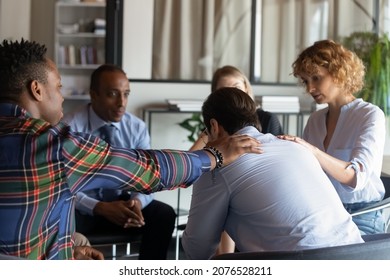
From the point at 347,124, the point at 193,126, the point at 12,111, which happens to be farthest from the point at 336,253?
the point at 193,126

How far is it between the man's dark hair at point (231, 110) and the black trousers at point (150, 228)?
1289 mm

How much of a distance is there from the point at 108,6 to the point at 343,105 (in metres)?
2.78

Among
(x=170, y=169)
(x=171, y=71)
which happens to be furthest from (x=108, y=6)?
(x=170, y=169)

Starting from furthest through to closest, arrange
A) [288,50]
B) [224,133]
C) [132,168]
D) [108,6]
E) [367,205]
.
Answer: [288,50], [108,6], [367,205], [224,133], [132,168]

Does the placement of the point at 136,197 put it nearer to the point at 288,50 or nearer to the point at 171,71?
the point at 171,71

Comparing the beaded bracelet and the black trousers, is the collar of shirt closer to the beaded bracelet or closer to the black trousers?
the beaded bracelet

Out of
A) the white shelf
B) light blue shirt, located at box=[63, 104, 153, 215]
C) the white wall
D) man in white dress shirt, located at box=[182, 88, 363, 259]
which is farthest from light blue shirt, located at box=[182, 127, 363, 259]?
the white wall

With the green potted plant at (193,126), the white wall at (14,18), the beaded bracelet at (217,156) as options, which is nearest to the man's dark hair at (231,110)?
the beaded bracelet at (217,156)

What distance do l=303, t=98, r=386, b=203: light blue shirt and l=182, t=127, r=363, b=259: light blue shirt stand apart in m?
0.51

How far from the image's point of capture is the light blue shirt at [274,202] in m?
1.98

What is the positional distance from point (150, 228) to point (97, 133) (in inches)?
Result: 21.4

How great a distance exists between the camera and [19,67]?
1757 mm

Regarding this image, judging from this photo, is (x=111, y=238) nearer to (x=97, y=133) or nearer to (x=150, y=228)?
(x=150, y=228)

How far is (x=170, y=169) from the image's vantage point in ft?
5.84
